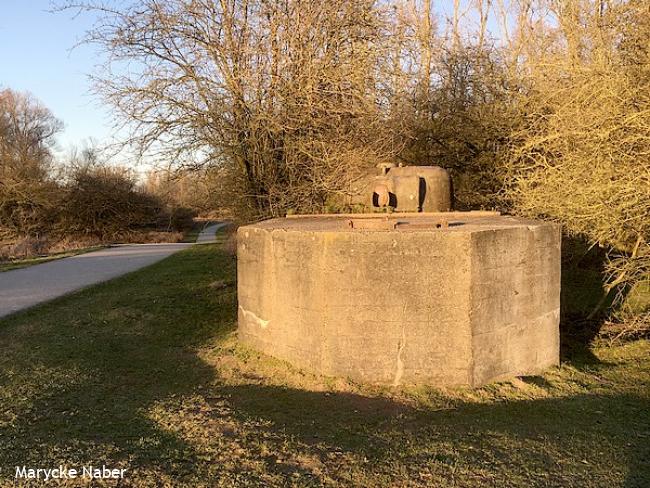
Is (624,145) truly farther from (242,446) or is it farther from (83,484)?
(83,484)

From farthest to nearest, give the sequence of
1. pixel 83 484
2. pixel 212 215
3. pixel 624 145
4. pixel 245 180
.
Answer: pixel 212 215 < pixel 245 180 < pixel 624 145 < pixel 83 484

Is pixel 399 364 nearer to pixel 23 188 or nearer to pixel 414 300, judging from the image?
pixel 414 300

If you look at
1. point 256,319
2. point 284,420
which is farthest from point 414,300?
point 256,319

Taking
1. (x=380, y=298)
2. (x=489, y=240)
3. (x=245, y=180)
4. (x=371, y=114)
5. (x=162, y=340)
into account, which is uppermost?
(x=371, y=114)

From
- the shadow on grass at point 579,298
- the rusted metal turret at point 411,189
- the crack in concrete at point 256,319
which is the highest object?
the rusted metal turret at point 411,189

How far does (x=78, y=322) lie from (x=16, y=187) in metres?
20.3

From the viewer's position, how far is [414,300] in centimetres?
461

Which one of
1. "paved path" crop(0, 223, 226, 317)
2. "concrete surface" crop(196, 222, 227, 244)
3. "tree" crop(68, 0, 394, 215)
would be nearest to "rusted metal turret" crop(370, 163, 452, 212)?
"tree" crop(68, 0, 394, 215)

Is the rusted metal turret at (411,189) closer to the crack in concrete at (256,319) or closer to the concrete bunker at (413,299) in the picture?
the concrete bunker at (413,299)

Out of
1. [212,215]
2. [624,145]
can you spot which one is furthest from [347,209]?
[624,145]

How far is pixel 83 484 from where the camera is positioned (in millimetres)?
2742

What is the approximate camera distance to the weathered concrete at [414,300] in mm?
4602

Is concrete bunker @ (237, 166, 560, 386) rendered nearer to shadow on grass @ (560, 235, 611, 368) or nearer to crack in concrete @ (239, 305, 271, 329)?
crack in concrete @ (239, 305, 271, 329)

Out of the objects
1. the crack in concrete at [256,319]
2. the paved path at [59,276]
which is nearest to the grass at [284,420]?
the crack in concrete at [256,319]
